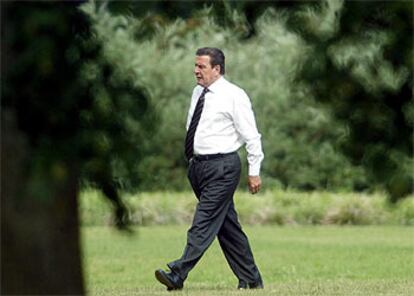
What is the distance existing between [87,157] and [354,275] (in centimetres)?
946

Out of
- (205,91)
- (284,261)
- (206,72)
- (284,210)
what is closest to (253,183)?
(205,91)

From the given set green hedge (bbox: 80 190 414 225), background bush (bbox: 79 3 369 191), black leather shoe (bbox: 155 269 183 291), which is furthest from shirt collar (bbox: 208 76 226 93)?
background bush (bbox: 79 3 369 191)

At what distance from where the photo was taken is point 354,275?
1462cm

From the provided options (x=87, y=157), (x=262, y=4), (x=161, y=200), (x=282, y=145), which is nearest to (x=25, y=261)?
(x=87, y=157)

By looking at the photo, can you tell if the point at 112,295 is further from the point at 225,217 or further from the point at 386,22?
the point at 386,22

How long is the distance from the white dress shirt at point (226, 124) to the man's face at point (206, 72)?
0.13 ft

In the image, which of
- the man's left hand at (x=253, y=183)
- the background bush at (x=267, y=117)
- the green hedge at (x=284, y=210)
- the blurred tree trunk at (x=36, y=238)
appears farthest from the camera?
the background bush at (x=267, y=117)

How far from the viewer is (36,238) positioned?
6.22 meters

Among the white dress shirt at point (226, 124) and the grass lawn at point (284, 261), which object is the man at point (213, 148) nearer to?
the white dress shirt at point (226, 124)

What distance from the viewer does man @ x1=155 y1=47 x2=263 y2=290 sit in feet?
35.1

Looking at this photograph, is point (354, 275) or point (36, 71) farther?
point (354, 275)

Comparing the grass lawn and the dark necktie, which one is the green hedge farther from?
the dark necktie

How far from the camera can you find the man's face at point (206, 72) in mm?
10805

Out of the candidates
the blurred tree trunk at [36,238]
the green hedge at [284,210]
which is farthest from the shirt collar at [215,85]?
the green hedge at [284,210]
